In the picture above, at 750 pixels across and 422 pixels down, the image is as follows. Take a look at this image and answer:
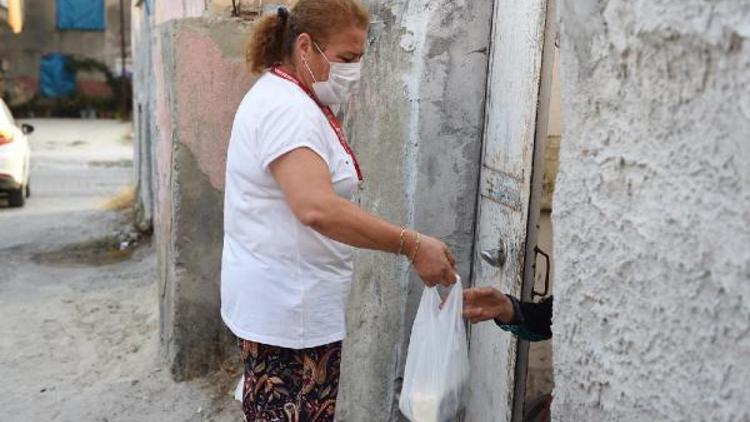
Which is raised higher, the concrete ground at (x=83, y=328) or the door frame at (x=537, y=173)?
the door frame at (x=537, y=173)

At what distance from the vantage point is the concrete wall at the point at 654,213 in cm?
101

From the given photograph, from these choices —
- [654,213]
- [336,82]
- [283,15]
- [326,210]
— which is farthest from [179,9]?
[654,213]

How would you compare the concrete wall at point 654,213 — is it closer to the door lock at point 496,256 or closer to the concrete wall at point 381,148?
the door lock at point 496,256

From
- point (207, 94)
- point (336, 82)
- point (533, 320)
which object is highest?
point (336, 82)

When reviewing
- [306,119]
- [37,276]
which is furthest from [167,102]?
[37,276]

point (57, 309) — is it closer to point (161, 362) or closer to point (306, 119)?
point (161, 362)

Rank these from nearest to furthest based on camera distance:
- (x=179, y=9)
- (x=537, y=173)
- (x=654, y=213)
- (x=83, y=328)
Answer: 1. (x=654, y=213)
2. (x=537, y=173)
3. (x=179, y=9)
4. (x=83, y=328)

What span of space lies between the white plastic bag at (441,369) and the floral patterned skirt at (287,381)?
0.32 metres

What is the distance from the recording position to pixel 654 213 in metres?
1.15

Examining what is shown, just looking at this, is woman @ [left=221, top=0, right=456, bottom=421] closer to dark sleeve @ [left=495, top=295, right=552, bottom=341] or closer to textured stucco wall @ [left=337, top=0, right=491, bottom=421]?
dark sleeve @ [left=495, top=295, right=552, bottom=341]

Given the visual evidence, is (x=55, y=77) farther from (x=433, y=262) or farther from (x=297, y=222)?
(x=433, y=262)

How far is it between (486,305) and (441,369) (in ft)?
0.67

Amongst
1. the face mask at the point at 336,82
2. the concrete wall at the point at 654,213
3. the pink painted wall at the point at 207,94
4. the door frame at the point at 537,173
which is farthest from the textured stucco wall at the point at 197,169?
the concrete wall at the point at 654,213

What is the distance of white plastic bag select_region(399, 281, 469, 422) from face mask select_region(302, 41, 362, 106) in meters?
0.65
